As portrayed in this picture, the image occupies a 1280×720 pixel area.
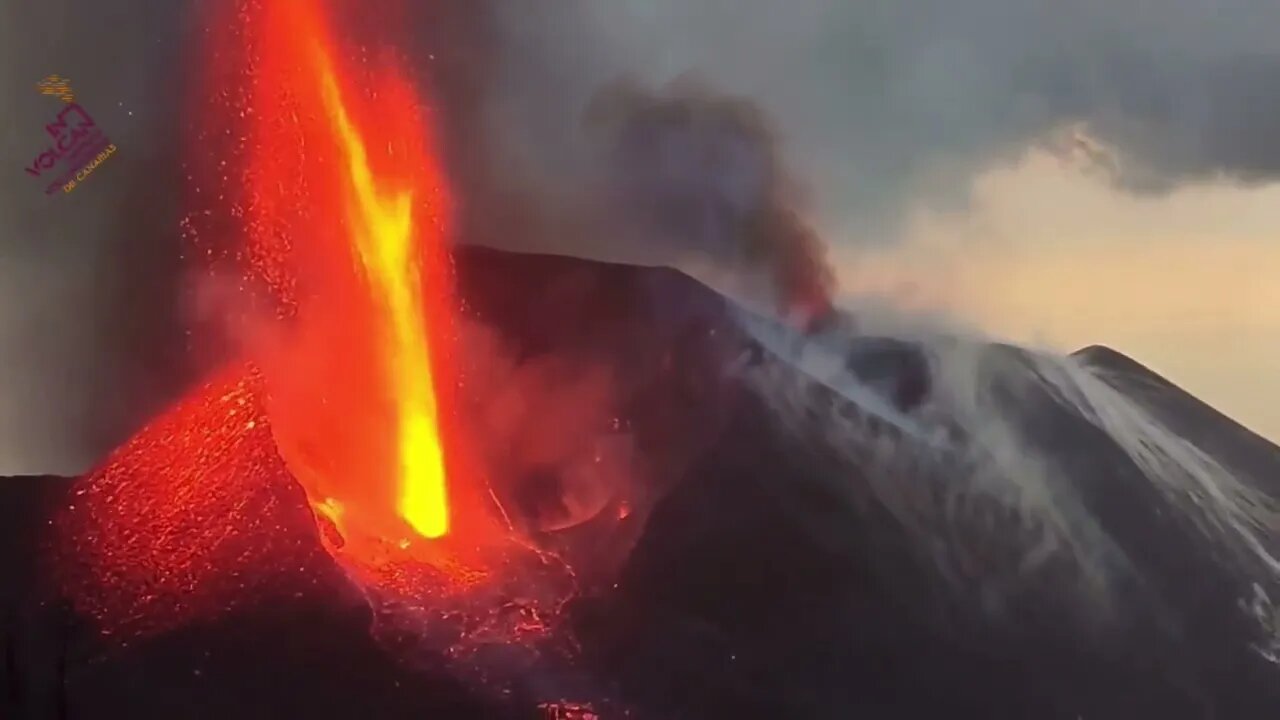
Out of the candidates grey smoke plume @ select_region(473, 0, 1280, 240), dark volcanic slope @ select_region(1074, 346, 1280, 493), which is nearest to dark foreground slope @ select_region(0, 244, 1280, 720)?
dark volcanic slope @ select_region(1074, 346, 1280, 493)

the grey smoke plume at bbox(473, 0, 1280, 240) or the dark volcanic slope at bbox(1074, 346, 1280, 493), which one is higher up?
the grey smoke plume at bbox(473, 0, 1280, 240)

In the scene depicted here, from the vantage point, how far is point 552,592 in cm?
185

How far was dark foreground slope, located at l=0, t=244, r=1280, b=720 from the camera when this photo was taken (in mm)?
1811

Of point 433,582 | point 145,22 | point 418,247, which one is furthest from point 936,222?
point 145,22

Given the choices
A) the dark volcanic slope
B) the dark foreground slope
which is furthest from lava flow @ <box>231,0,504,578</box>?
the dark volcanic slope

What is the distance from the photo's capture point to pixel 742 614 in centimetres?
184

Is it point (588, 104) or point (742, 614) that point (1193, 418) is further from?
Answer: point (588, 104)

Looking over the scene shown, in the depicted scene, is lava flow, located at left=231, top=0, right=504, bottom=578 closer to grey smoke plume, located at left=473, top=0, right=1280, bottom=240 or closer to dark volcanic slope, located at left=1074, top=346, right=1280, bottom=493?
grey smoke plume, located at left=473, top=0, right=1280, bottom=240

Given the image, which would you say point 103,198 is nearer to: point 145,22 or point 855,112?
point 145,22

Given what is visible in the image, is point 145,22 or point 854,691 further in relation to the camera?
point 145,22

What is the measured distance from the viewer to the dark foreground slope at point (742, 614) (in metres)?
1.81

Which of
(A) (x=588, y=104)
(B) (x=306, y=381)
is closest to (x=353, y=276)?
(B) (x=306, y=381)

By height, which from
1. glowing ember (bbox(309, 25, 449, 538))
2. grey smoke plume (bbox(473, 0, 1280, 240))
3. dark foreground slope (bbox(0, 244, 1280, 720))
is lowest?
dark foreground slope (bbox(0, 244, 1280, 720))

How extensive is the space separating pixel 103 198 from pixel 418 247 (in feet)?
1.62
